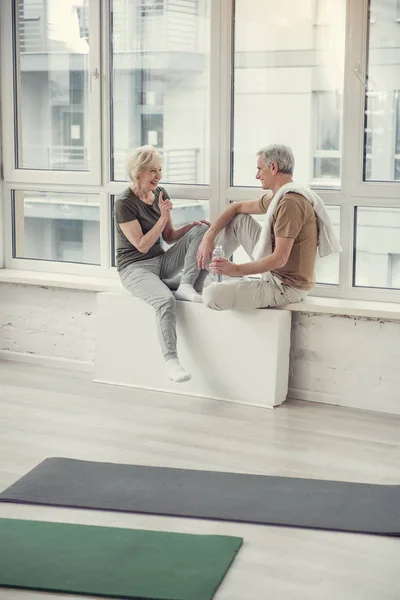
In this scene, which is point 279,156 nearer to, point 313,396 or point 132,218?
point 132,218

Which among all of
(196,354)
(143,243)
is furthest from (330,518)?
(143,243)

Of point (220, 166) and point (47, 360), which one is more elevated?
point (220, 166)

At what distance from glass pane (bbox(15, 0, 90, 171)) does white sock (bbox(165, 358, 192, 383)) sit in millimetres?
1587

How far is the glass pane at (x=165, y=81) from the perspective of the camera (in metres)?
5.69

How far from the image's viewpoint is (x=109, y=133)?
6.00 metres

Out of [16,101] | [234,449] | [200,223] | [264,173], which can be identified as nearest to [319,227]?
[264,173]

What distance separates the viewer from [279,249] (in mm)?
5027

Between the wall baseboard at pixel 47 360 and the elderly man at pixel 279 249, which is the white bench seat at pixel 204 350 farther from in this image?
the wall baseboard at pixel 47 360

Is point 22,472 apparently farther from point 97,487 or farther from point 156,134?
point 156,134

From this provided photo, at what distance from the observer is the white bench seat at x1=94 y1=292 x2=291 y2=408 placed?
520cm

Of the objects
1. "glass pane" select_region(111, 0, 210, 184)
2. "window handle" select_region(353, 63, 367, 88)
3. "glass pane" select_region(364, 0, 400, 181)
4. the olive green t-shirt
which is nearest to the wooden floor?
the olive green t-shirt

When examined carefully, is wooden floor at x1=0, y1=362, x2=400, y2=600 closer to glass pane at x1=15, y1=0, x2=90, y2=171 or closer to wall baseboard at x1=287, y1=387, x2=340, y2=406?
wall baseboard at x1=287, y1=387, x2=340, y2=406

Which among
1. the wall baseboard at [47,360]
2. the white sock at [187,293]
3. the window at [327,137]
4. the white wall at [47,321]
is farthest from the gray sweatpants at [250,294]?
the wall baseboard at [47,360]

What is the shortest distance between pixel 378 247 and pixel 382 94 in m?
0.82
